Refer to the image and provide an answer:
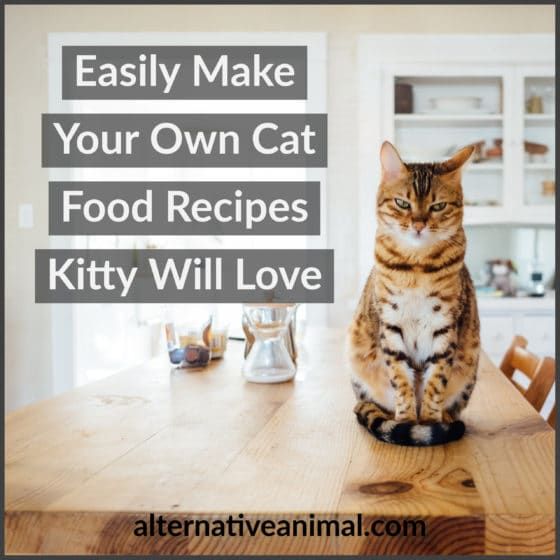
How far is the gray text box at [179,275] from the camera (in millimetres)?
3184

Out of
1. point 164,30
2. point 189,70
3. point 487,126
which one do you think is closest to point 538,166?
point 487,126

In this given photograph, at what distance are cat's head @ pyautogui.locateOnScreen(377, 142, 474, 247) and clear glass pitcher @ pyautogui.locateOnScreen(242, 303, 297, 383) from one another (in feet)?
1.71

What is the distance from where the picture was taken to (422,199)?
0.78 m

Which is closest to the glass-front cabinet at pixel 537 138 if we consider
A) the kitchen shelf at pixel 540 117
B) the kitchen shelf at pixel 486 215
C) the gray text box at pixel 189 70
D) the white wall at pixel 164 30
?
the kitchen shelf at pixel 540 117

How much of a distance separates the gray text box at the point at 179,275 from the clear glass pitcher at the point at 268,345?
17 centimetres

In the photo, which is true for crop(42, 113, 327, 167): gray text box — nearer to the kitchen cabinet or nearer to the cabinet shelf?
the kitchen cabinet

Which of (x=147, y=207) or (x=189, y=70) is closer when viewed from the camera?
(x=189, y=70)

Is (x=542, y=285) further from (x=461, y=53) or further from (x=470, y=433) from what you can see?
(x=470, y=433)

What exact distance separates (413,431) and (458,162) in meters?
0.35

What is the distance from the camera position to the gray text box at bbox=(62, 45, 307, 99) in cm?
316

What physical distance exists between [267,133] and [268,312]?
2.74 m

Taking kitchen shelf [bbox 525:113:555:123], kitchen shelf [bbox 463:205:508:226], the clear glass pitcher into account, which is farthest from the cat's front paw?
kitchen shelf [bbox 525:113:555:123]

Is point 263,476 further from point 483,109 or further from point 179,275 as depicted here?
point 179,275

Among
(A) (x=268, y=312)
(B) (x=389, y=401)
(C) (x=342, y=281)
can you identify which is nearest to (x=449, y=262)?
(B) (x=389, y=401)
